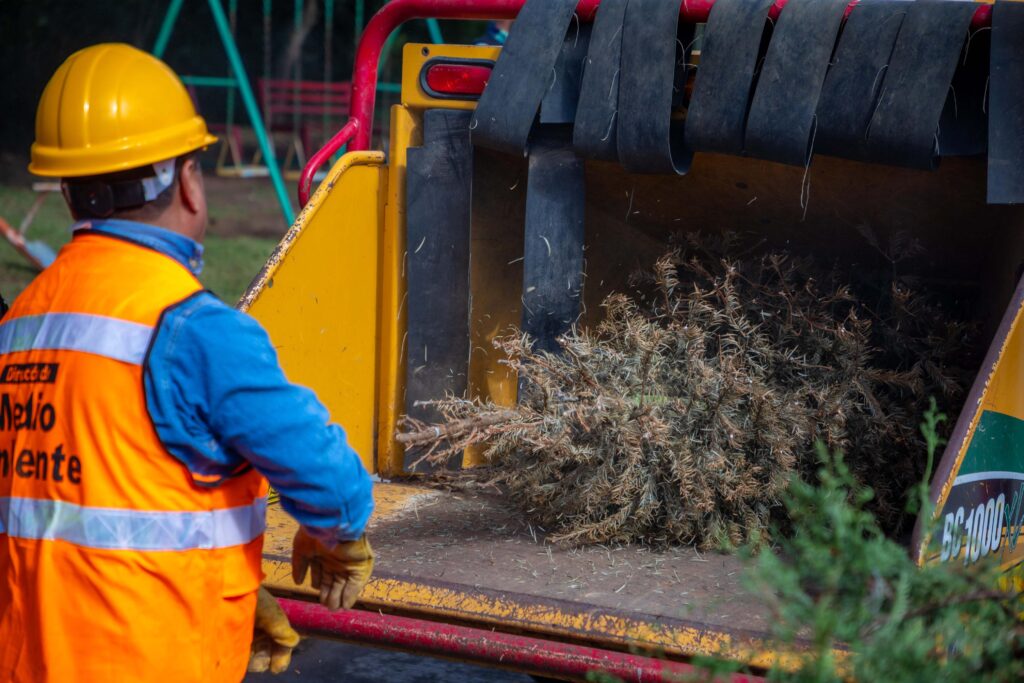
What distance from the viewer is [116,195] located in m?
1.83

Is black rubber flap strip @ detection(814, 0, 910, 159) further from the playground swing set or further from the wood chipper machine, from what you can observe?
the playground swing set

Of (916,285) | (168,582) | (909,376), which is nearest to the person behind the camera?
(168,582)

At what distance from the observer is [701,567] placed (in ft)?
9.29

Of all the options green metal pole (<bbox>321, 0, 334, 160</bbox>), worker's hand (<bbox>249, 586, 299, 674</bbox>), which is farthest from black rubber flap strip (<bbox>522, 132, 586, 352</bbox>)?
green metal pole (<bbox>321, 0, 334, 160</bbox>)

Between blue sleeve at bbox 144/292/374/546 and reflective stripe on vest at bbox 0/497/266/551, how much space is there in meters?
0.07

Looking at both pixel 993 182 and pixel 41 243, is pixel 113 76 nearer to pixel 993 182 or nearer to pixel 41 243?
pixel 993 182

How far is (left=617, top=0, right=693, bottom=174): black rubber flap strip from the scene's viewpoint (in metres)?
3.20

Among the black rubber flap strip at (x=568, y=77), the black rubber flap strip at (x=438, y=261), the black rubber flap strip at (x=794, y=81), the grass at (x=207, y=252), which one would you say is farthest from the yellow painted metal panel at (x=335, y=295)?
the grass at (x=207, y=252)

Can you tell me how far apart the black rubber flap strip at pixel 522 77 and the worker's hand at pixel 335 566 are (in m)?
1.60

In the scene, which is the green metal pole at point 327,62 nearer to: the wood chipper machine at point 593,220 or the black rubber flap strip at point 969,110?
the wood chipper machine at point 593,220

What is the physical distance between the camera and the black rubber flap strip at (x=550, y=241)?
3375 mm

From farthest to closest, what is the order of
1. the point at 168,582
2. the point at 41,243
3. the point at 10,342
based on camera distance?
the point at 41,243 < the point at 10,342 < the point at 168,582

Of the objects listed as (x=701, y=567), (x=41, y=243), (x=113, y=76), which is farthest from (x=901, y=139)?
(x=41, y=243)

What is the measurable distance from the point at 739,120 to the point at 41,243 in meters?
7.16
